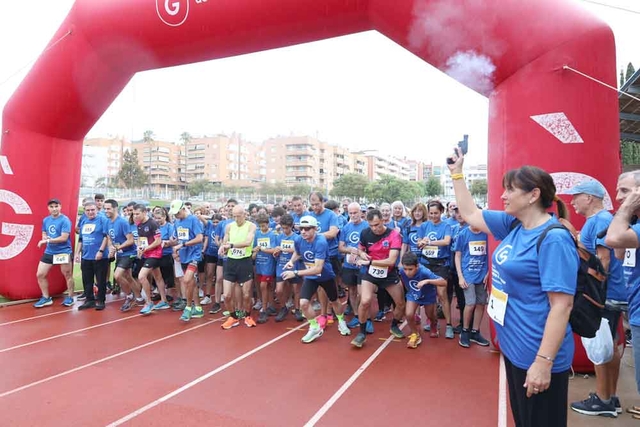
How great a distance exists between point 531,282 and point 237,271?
16.5 feet

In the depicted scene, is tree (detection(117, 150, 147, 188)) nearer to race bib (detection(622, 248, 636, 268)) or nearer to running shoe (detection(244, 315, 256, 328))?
running shoe (detection(244, 315, 256, 328))

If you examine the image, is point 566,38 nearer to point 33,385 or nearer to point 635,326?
point 635,326

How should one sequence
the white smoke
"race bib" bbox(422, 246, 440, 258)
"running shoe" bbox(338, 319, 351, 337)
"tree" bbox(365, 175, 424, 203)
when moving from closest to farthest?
the white smoke
"running shoe" bbox(338, 319, 351, 337)
"race bib" bbox(422, 246, 440, 258)
"tree" bbox(365, 175, 424, 203)

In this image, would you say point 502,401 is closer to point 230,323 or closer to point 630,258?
point 630,258

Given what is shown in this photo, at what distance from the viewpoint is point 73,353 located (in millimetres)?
A: 5125

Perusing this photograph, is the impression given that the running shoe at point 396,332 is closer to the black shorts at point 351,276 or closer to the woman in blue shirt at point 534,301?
the black shorts at point 351,276

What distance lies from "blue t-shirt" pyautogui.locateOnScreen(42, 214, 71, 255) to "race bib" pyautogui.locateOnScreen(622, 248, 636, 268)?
835 centimetres

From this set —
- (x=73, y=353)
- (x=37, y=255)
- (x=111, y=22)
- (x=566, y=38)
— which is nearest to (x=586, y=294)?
(x=566, y=38)

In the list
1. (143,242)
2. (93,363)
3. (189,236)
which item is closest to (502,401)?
(93,363)

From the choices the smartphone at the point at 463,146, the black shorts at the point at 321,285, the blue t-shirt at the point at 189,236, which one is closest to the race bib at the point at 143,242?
the blue t-shirt at the point at 189,236

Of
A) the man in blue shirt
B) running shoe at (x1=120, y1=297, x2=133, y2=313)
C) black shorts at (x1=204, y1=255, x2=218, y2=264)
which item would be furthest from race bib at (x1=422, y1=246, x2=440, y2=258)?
the man in blue shirt

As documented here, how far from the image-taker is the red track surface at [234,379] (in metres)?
3.51

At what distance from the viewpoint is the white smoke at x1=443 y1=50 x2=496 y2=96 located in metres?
4.50

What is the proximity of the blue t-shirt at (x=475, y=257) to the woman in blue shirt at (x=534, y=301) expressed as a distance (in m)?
3.31
